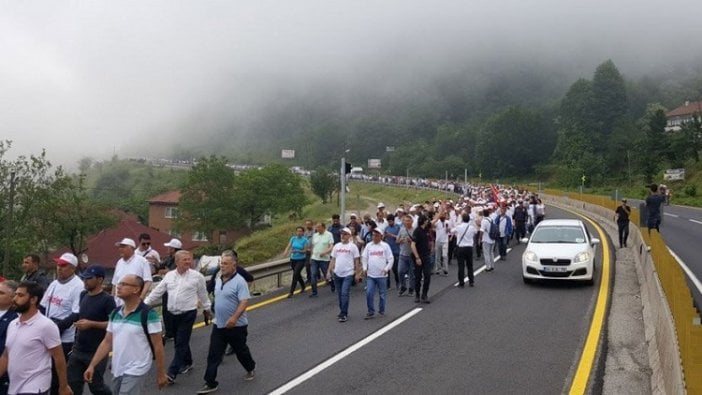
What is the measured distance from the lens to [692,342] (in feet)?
16.4

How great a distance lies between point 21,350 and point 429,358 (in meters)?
5.13

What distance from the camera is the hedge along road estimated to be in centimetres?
736

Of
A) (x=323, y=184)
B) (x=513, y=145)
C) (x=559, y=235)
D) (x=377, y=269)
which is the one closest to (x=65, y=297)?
(x=377, y=269)

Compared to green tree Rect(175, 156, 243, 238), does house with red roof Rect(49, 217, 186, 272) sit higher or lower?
lower

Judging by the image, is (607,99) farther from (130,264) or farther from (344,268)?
(130,264)

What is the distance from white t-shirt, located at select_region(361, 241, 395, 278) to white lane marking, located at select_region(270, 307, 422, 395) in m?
0.94

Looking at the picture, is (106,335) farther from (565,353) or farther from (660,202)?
(660,202)

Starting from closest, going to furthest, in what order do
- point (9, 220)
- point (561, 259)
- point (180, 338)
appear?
point (180, 338) < point (561, 259) < point (9, 220)

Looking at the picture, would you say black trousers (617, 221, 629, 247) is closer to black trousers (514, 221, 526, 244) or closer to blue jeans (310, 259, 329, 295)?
black trousers (514, 221, 526, 244)

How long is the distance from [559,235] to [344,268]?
6.44 m

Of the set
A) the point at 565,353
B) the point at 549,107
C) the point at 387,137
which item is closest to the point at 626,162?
the point at 549,107

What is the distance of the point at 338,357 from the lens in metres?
8.55

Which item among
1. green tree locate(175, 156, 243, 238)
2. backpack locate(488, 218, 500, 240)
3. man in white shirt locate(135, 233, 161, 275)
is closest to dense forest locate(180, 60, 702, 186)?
green tree locate(175, 156, 243, 238)

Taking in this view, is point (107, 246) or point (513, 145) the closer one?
point (107, 246)
